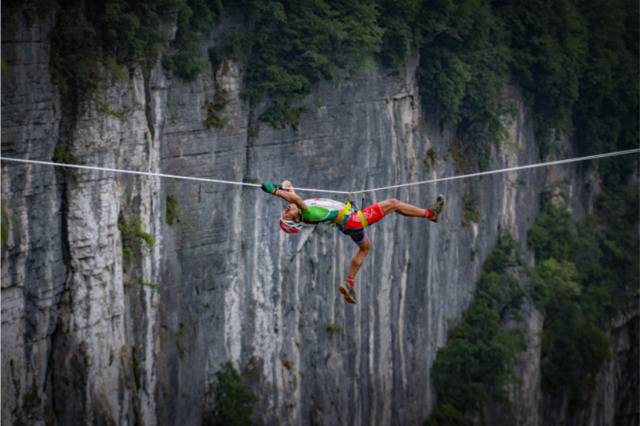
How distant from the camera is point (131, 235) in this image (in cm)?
2348

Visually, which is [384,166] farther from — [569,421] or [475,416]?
[569,421]

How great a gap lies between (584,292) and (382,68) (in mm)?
13030

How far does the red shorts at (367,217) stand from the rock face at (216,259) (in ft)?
13.9

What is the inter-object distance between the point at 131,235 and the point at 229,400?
458 centimetres

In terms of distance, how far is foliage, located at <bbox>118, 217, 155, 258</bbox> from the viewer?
23359 millimetres

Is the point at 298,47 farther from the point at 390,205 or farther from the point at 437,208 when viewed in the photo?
the point at 437,208

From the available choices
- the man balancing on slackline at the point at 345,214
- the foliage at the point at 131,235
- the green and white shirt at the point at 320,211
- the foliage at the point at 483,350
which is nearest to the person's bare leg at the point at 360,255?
the man balancing on slackline at the point at 345,214

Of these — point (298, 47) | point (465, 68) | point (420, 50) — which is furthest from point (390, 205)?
point (465, 68)

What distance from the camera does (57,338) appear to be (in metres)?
22.2

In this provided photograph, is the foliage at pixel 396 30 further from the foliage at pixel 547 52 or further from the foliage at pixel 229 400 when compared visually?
the foliage at pixel 229 400

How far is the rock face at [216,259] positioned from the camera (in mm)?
21469

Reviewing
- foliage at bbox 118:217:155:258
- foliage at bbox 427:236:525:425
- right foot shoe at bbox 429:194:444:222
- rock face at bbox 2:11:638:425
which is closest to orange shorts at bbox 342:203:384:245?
right foot shoe at bbox 429:194:444:222

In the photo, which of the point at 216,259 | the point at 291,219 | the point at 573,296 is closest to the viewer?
the point at 291,219

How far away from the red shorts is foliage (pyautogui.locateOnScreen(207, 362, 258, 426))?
707 centimetres
